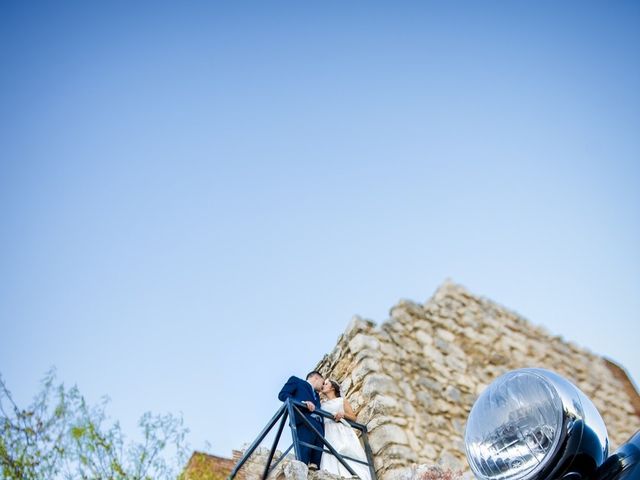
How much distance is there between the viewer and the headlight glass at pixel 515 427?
1458 mm

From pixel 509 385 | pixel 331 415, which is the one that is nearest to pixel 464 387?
pixel 331 415

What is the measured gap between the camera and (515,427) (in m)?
1.53

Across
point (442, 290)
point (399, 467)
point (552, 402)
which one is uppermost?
point (442, 290)

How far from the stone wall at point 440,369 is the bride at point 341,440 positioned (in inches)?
8.0

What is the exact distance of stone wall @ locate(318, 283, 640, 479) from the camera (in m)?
4.64

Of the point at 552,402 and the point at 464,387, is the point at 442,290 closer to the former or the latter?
the point at 464,387

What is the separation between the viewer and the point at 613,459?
1.35 metres

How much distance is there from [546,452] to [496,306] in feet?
19.9

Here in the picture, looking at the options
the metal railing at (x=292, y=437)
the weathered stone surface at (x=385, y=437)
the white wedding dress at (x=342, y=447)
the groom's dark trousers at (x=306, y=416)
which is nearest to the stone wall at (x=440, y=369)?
the weathered stone surface at (x=385, y=437)

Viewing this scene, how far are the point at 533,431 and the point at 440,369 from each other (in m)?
4.45

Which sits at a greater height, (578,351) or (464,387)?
(578,351)

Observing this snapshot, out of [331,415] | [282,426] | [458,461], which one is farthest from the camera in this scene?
[458,461]

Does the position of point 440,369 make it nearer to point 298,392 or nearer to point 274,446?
point 298,392

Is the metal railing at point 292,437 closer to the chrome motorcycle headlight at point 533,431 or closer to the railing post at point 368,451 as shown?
the railing post at point 368,451
